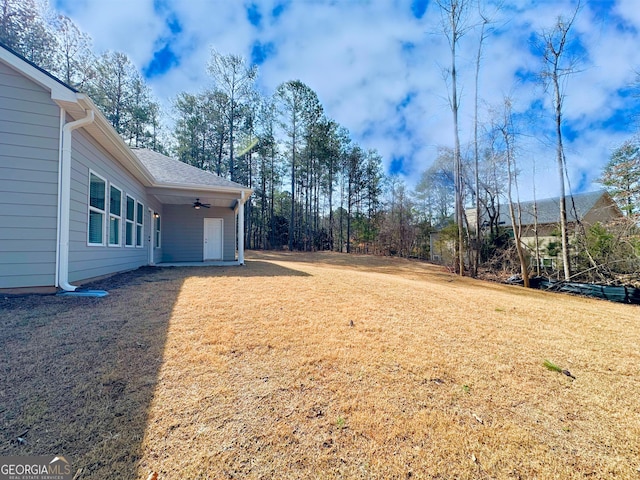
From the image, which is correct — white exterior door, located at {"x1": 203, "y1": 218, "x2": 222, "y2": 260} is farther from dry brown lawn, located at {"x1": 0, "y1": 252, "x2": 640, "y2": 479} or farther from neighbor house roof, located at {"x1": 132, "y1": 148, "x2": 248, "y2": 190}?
dry brown lawn, located at {"x1": 0, "y1": 252, "x2": 640, "y2": 479}

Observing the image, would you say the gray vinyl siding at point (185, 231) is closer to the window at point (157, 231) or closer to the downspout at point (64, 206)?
the window at point (157, 231)

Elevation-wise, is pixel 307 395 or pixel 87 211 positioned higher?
pixel 87 211

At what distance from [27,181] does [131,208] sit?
347 cm

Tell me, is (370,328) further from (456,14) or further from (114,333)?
(456,14)

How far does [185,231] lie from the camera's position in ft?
36.0

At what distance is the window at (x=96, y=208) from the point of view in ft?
16.5

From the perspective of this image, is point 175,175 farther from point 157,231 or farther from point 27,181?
point 27,181

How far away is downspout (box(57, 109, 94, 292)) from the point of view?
4043 millimetres

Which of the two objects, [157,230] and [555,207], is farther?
[555,207]

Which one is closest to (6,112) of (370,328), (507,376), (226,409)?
(226,409)

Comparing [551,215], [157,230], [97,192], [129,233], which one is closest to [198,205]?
[157,230]

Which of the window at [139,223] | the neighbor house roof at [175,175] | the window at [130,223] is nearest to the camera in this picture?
the window at [130,223]

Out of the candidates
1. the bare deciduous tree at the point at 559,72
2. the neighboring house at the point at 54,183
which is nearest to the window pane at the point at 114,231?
the neighboring house at the point at 54,183

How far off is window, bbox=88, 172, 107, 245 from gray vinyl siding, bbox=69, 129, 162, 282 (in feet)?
0.40
